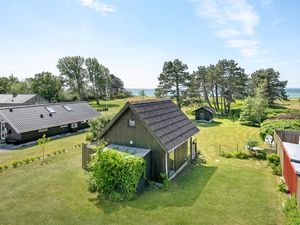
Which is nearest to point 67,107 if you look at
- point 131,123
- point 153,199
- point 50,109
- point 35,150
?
point 50,109

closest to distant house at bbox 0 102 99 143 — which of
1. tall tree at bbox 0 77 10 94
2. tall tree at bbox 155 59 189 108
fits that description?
tall tree at bbox 155 59 189 108

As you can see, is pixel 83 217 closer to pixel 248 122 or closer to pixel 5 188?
pixel 5 188

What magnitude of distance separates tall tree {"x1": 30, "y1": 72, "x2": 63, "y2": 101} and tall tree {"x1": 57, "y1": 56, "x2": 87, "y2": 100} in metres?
3.86

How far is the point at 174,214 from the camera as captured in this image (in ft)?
32.2

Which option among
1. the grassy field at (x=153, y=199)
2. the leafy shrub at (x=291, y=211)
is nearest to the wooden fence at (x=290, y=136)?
the grassy field at (x=153, y=199)

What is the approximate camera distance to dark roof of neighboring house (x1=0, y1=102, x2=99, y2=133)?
24.1 metres

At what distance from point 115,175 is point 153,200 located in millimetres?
2380

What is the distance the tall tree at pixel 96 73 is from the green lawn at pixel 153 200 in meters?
53.7

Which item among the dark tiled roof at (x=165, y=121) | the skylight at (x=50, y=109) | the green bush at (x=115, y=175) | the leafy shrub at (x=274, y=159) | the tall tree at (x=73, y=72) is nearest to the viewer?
the green bush at (x=115, y=175)

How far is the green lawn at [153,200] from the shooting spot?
9562 millimetres

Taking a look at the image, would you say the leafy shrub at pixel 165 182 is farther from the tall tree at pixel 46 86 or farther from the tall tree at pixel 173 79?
the tall tree at pixel 46 86

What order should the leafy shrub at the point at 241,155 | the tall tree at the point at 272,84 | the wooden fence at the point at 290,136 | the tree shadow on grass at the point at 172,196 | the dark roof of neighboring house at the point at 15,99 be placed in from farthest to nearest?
1. the tall tree at the point at 272,84
2. the dark roof of neighboring house at the point at 15,99
3. the leafy shrub at the point at 241,155
4. the wooden fence at the point at 290,136
5. the tree shadow on grass at the point at 172,196

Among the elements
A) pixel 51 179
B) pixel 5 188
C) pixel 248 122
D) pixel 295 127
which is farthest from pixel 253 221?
pixel 248 122

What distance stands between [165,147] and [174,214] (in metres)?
3.78
